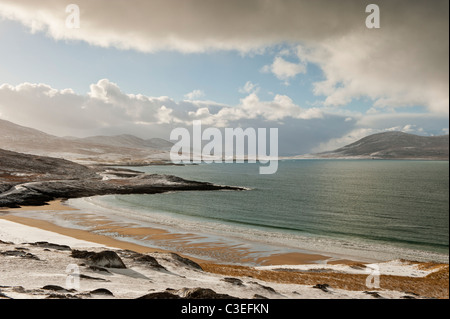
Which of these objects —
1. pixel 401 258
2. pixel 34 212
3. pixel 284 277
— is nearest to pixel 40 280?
pixel 284 277

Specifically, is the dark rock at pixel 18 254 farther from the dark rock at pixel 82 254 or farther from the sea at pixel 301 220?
the sea at pixel 301 220

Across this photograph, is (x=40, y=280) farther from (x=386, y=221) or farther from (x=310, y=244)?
(x=386, y=221)

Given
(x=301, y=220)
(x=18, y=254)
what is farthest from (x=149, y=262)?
(x=301, y=220)

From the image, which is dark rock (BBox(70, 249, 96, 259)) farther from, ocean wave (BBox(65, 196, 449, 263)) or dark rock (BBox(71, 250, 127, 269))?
ocean wave (BBox(65, 196, 449, 263))

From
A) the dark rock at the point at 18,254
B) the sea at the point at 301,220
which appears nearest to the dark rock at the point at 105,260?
the dark rock at the point at 18,254

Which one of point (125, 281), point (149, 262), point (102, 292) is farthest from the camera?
point (149, 262)

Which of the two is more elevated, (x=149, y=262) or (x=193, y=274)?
(x=149, y=262)

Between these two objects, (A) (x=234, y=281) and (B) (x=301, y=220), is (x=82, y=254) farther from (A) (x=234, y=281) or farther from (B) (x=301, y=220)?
(B) (x=301, y=220)

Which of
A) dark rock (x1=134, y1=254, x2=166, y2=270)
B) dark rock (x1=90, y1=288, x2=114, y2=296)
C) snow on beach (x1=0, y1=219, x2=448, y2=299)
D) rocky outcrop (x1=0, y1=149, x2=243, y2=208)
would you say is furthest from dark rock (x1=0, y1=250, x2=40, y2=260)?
rocky outcrop (x1=0, y1=149, x2=243, y2=208)

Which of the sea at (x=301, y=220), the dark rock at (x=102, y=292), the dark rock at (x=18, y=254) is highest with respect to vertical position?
the dark rock at (x=102, y=292)
